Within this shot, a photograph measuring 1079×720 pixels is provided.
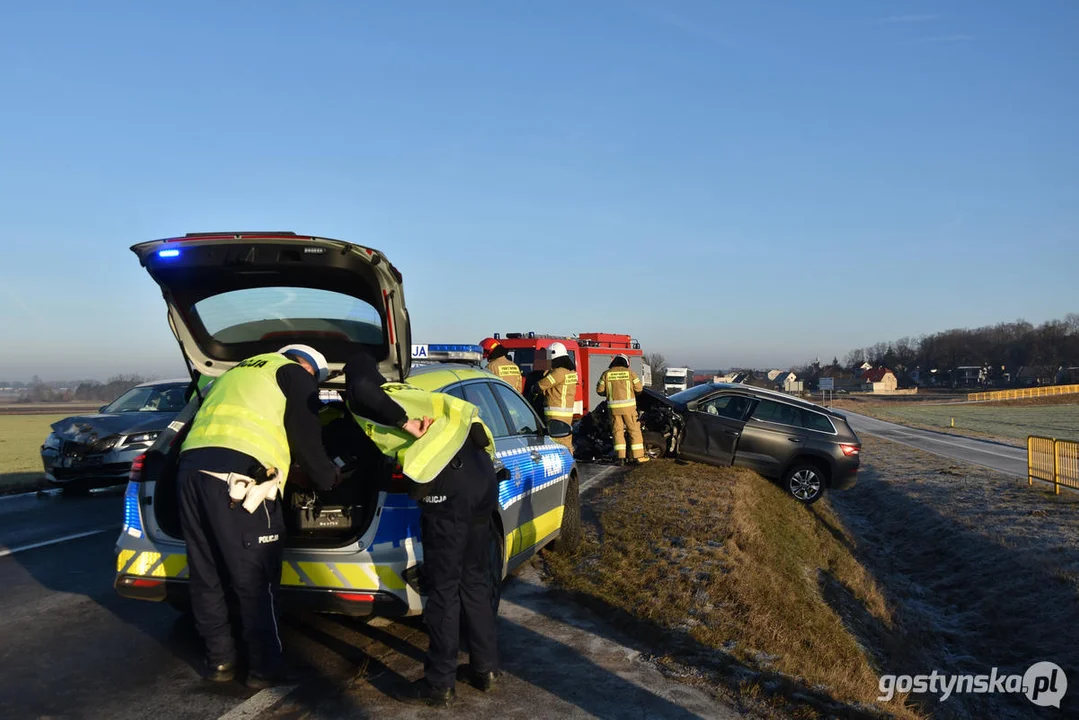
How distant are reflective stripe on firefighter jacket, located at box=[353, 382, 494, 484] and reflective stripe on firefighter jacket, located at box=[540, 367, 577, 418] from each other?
7.13 m

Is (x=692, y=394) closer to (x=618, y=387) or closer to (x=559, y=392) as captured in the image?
(x=618, y=387)

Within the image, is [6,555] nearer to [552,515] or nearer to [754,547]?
[552,515]

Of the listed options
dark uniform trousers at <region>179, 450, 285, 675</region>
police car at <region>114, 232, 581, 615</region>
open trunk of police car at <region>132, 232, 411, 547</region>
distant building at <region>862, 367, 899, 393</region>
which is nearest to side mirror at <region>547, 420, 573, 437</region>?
police car at <region>114, 232, 581, 615</region>

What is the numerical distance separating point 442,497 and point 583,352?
1815 centimetres

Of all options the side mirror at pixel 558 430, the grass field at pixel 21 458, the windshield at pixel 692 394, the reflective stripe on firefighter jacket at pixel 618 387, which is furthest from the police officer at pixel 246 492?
the windshield at pixel 692 394

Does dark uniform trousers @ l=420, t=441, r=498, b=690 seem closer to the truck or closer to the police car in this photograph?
the police car

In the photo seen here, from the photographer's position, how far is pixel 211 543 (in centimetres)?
415

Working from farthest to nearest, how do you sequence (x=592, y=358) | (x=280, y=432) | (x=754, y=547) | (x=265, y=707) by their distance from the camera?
(x=592, y=358), (x=754, y=547), (x=280, y=432), (x=265, y=707)

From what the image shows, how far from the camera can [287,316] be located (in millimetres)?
5668

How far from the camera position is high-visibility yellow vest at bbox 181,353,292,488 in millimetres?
4082

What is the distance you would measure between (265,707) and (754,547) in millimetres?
5448

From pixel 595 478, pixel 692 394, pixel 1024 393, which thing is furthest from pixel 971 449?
pixel 1024 393

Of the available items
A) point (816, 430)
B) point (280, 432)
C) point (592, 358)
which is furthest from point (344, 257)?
point (592, 358)

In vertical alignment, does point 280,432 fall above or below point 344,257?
below
